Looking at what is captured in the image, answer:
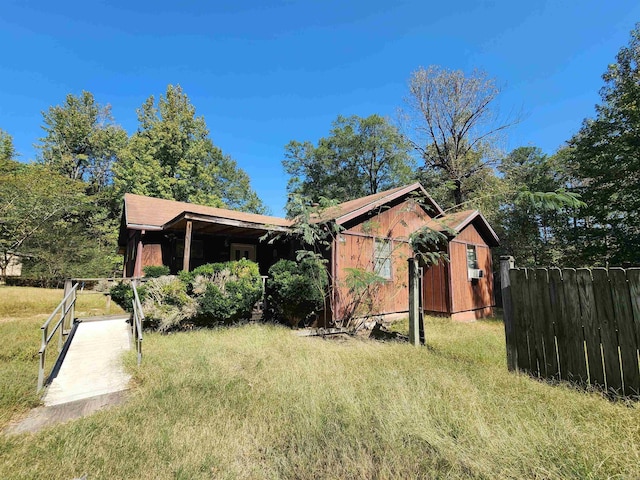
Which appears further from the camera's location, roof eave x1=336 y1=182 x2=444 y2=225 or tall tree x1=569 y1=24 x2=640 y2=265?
tall tree x1=569 y1=24 x2=640 y2=265

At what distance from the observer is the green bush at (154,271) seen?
37.5 ft

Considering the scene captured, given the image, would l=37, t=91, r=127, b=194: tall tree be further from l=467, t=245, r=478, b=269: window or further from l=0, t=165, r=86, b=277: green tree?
l=467, t=245, r=478, b=269: window

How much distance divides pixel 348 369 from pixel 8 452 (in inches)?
151

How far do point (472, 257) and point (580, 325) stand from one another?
893cm

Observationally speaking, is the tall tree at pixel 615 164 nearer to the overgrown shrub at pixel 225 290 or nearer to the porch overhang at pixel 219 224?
the porch overhang at pixel 219 224

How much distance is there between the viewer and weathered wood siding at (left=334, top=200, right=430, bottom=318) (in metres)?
9.06

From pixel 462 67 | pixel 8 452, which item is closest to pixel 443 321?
pixel 8 452

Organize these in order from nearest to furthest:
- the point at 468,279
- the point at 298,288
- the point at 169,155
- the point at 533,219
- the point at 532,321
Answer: the point at 532,321
the point at 298,288
the point at 468,279
the point at 533,219
the point at 169,155

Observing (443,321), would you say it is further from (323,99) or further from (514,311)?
(323,99)

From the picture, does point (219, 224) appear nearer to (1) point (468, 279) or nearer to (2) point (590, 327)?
(2) point (590, 327)

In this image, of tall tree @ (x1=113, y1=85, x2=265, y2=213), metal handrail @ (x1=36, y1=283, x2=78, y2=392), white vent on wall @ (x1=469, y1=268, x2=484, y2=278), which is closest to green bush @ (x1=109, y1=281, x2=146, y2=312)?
metal handrail @ (x1=36, y1=283, x2=78, y2=392)

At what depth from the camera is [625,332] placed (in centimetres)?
328

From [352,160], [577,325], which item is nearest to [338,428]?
[577,325]

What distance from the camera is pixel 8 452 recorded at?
2.62m
